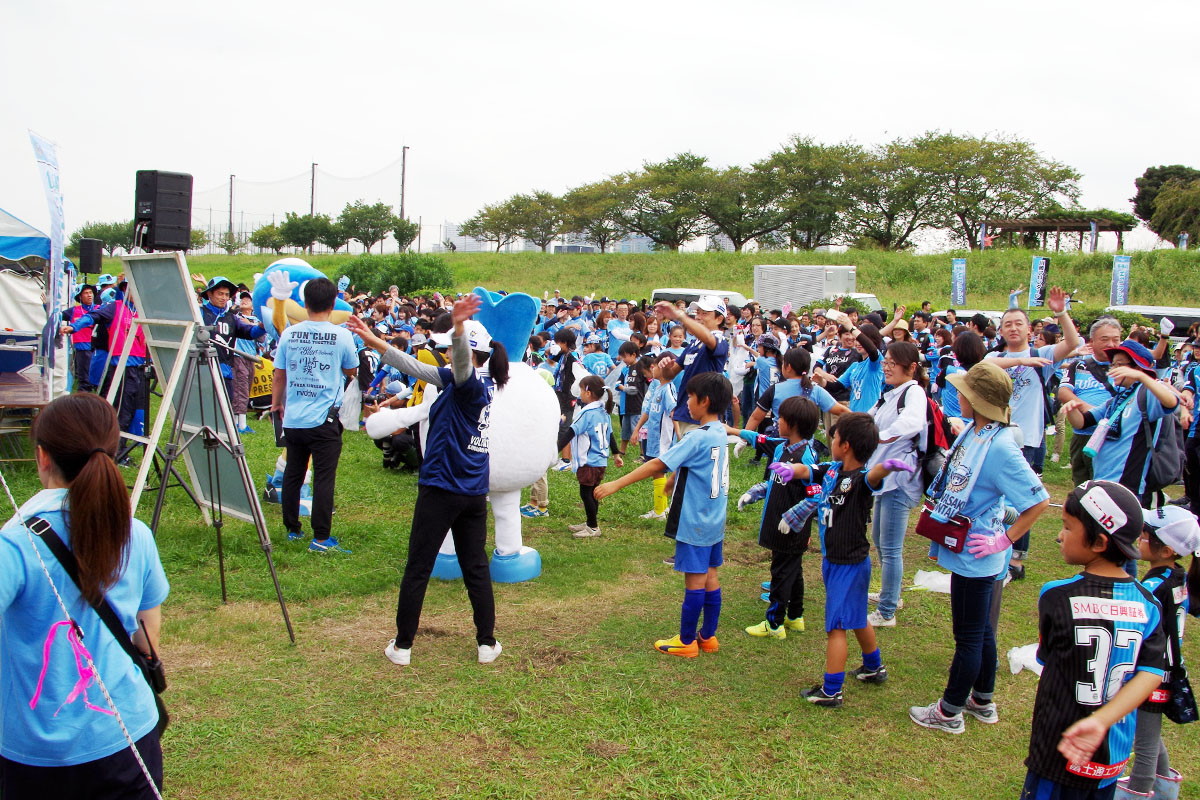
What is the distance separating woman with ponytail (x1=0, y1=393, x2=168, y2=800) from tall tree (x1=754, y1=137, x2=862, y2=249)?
4180 centimetres

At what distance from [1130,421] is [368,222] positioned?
1771 inches

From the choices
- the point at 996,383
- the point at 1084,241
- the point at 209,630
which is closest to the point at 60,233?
the point at 209,630

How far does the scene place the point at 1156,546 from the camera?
3.17 metres

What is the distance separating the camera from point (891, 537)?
508 centimetres

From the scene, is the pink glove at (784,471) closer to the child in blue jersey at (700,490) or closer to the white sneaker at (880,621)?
the child in blue jersey at (700,490)

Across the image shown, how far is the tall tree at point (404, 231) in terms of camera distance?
4603 centimetres

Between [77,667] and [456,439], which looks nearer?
[77,667]

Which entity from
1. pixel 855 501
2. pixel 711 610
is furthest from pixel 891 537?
pixel 711 610

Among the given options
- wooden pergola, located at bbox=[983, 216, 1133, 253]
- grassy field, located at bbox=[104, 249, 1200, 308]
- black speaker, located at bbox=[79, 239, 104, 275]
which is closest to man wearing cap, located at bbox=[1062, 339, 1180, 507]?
black speaker, located at bbox=[79, 239, 104, 275]

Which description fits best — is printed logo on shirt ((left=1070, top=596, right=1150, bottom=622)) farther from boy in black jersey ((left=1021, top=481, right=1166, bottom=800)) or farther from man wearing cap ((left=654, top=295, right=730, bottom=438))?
man wearing cap ((left=654, top=295, right=730, bottom=438))

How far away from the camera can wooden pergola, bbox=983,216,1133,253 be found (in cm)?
3322

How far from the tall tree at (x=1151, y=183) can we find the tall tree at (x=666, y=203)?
2537 cm

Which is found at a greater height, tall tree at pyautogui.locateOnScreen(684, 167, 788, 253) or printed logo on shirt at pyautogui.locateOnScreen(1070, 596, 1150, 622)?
tall tree at pyautogui.locateOnScreen(684, 167, 788, 253)

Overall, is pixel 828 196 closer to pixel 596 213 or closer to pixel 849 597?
pixel 596 213
